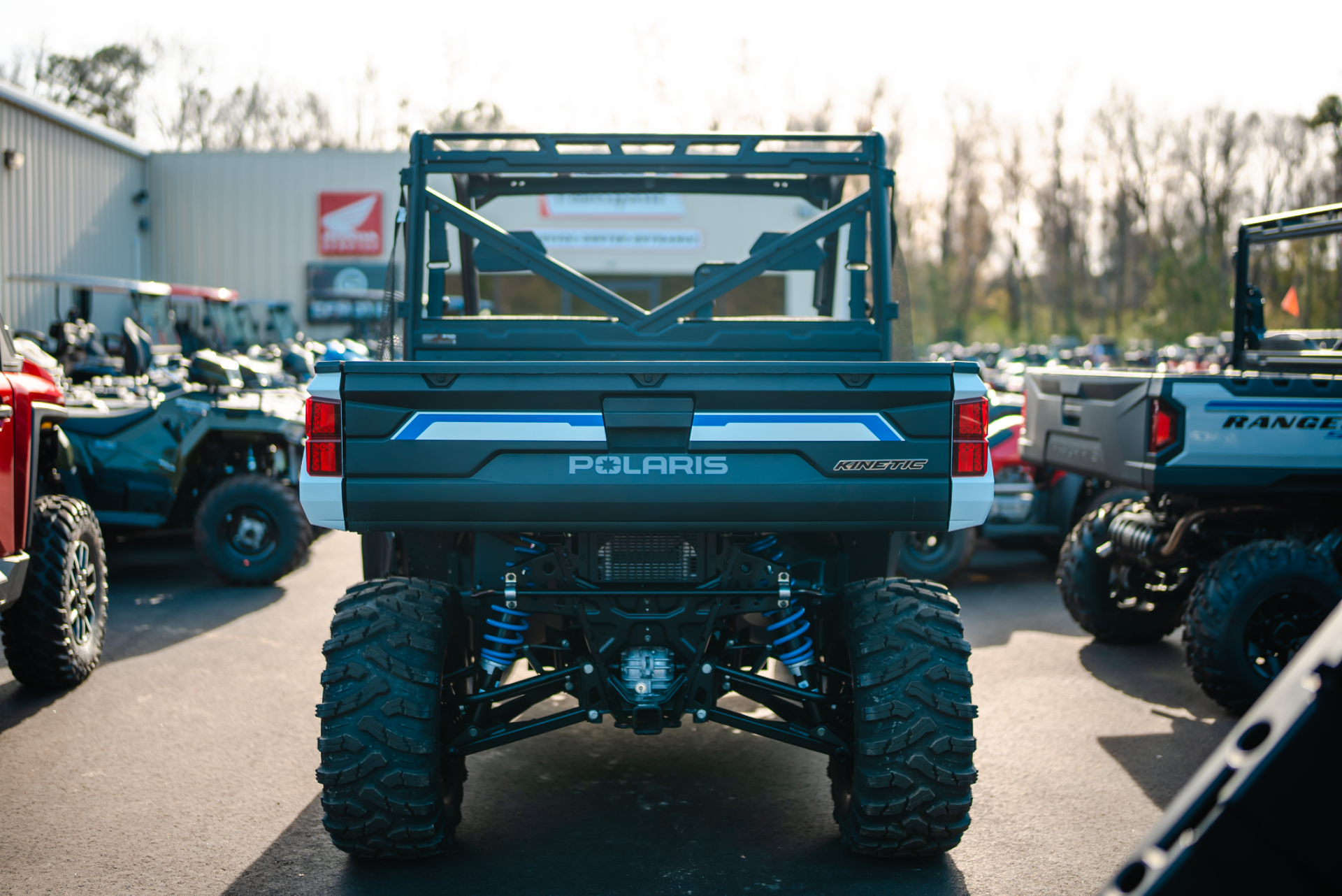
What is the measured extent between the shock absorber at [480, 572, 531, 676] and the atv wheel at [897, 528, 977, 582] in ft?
14.6

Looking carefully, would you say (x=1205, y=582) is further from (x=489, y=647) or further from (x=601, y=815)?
(x=489, y=647)

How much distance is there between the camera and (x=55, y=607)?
17.3ft

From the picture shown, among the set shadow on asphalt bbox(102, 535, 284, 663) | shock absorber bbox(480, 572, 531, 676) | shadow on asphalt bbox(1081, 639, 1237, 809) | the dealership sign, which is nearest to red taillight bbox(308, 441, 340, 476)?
shock absorber bbox(480, 572, 531, 676)

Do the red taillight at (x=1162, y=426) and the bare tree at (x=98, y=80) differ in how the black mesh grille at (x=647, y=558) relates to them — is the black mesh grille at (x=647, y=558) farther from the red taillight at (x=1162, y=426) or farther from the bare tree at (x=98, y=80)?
the bare tree at (x=98, y=80)

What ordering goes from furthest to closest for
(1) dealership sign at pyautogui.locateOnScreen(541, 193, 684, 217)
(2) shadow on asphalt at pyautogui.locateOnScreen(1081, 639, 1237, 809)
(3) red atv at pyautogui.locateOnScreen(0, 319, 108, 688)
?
(1) dealership sign at pyautogui.locateOnScreen(541, 193, 684, 217) < (3) red atv at pyautogui.locateOnScreen(0, 319, 108, 688) < (2) shadow on asphalt at pyautogui.locateOnScreen(1081, 639, 1237, 809)

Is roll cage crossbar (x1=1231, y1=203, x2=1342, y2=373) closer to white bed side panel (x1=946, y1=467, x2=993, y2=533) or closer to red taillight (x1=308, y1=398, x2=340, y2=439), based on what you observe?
white bed side panel (x1=946, y1=467, x2=993, y2=533)

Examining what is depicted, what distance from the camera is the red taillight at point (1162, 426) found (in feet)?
16.7

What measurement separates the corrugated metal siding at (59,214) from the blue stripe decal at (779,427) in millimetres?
17309

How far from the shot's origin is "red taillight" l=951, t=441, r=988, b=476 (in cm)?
346

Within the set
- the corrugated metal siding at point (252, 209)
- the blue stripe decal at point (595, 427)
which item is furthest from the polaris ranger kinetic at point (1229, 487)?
the corrugated metal siding at point (252, 209)

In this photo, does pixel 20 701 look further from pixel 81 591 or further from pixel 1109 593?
pixel 1109 593

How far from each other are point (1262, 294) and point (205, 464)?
299 inches

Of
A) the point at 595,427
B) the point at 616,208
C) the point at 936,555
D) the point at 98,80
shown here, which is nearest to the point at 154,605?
the point at 936,555

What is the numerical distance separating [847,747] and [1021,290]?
166 feet
